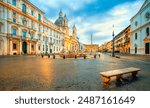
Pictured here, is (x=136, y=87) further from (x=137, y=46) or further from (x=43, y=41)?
(x=43, y=41)

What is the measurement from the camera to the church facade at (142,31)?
27094 millimetres

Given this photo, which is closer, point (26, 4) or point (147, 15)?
point (147, 15)

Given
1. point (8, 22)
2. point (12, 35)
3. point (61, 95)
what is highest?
Answer: point (8, 22)

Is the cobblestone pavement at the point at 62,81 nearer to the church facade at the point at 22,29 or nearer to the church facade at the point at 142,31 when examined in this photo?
the church facade at the point at 22,29

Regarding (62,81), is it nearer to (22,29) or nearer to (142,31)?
(142,31)

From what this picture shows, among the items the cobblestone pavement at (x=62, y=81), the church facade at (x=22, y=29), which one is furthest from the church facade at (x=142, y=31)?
the cobblestone pavement at (x=62, y=81)

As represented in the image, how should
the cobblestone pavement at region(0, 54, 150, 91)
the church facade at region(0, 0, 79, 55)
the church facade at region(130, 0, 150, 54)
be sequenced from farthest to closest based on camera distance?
the church facade at region(130, 0, 150, 54)
the church facade at region(0, 0, 79, 55)
the cobblestone pavement at region(0, 54, 150, 91)

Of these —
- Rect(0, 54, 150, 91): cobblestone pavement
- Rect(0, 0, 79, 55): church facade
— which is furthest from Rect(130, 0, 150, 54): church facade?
Rect(0, 54, 150, 91): cobblestone pavement

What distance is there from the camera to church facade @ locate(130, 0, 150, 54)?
88.9 feet

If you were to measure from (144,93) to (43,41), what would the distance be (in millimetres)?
43855

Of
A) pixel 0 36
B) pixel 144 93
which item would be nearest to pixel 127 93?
pixel 144 93

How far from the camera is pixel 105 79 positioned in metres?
4.09

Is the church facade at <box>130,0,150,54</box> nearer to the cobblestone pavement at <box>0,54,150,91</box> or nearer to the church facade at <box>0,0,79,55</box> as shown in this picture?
the church facade at <box>0,0,79,55</box>

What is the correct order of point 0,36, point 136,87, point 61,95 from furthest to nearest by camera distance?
point 0,36 < point 136,87 < point 61,95
